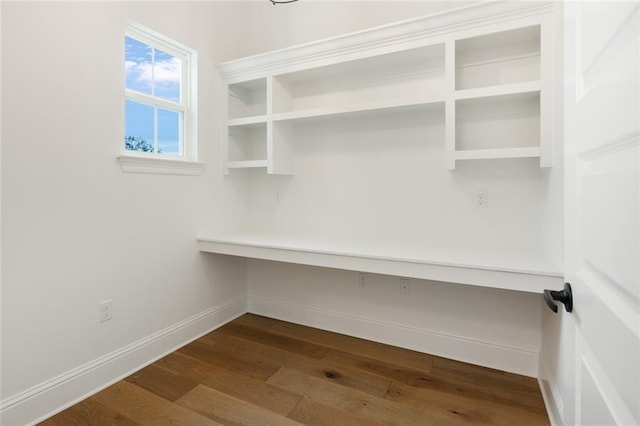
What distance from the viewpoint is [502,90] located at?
6.09ft

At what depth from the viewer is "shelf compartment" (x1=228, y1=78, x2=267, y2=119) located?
9.55 feet

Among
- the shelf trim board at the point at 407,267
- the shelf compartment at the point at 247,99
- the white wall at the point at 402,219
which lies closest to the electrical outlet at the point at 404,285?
the white wall at the point at 402,219

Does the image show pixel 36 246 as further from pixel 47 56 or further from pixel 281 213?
pixel 281 213

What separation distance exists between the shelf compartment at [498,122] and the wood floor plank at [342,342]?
1.44 m

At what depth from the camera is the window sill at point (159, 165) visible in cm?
207

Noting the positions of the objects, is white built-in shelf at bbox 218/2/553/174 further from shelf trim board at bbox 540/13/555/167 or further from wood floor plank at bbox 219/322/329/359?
wood floor plank at bbox 219/322/329/359

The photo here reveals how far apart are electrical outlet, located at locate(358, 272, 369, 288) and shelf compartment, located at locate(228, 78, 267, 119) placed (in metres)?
1.72

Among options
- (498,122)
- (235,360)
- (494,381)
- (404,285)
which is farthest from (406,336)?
(498,122)

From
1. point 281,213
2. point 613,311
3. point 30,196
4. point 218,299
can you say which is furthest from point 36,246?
point 613,311

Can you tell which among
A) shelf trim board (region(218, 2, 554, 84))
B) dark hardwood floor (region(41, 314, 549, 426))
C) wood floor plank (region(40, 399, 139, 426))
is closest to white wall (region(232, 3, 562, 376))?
dark hardwood floor (region(41, 314, 549, 426))

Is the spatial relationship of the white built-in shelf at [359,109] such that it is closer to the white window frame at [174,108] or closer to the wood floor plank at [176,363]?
the white window frame at [174,108]

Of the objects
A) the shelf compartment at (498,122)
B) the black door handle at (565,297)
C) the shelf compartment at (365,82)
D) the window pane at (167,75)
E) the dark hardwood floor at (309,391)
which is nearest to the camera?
the black door handle at (565,297)

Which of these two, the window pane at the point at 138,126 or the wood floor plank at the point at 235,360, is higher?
the window pane at the point at 138,126

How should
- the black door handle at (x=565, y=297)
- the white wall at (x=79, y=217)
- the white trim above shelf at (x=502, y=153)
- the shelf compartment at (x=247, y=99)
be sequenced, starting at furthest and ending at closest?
the shelf compartment at (x=247, y=99) → the white trim above shelf at (x=502, y=153) → the white wall at (x=79, y=217) → the black door handle at (x=565, y=297)
